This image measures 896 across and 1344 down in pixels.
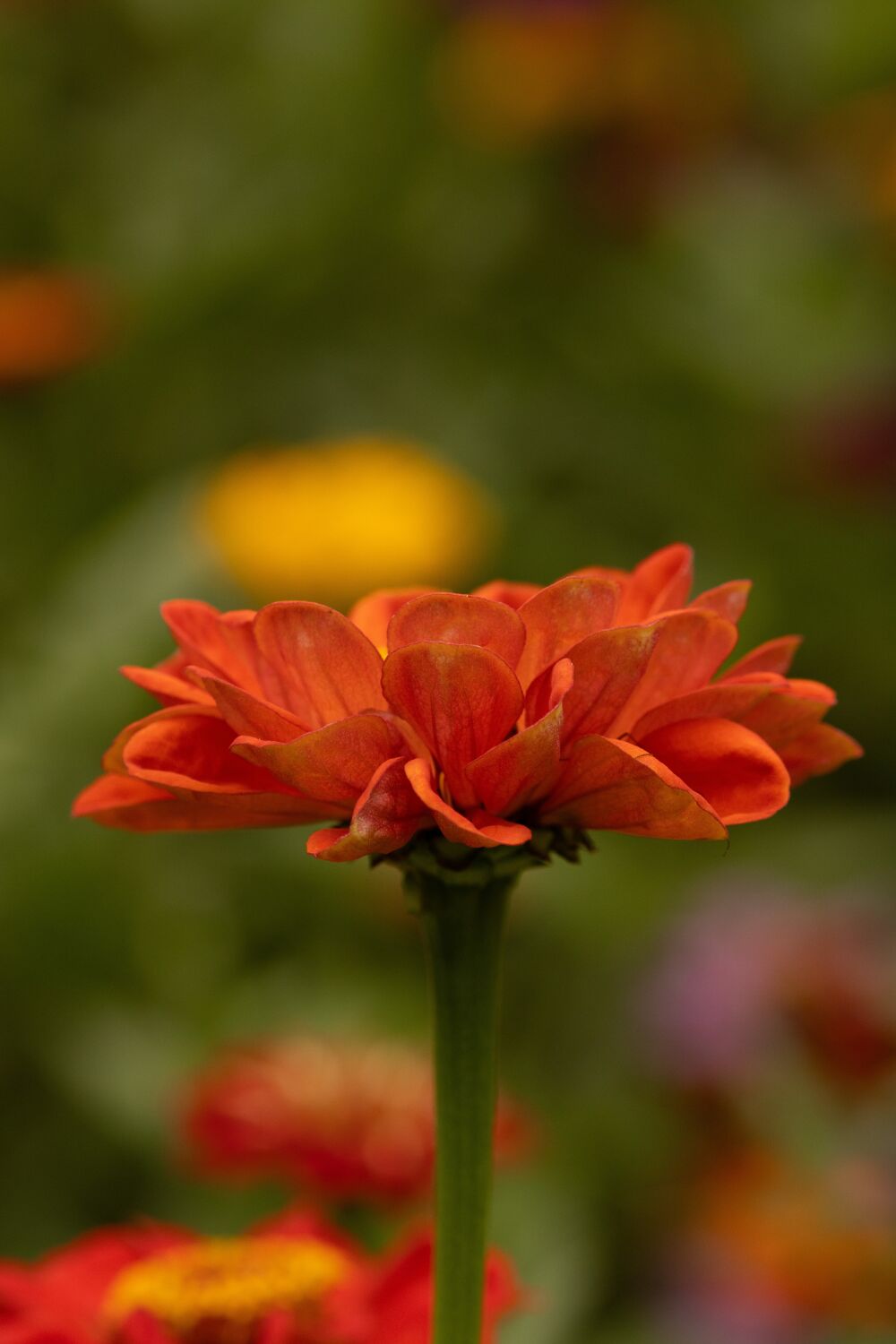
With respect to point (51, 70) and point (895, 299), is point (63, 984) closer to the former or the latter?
point (895, 299)

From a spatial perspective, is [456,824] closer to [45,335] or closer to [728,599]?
[728,599]

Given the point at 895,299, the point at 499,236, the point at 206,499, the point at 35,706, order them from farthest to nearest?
Result: the point at 499,236, the point at 895,299, the point at 206,499, the point at 35,706

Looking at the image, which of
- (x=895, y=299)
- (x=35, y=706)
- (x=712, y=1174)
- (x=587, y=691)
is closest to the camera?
(x=587, y=691)

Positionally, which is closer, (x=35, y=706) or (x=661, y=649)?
(x=661, y=649)

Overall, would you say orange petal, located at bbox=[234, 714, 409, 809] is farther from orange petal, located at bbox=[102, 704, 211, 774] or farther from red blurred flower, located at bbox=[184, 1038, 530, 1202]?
red blurred flower, located at bbox=[184, 1038, 530, 1202]

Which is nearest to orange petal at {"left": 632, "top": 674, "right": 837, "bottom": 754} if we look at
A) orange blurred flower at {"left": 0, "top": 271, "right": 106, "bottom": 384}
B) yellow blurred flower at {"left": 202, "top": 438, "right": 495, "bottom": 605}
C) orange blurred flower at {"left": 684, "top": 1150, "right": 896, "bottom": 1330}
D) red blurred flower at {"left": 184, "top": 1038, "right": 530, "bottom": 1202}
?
red blurred flower at {"left": 184, "top": 1038, "right": 530, "bottom": 1202}

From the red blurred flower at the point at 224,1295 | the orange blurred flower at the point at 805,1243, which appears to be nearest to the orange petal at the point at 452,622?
the red blurred flower at the point at 224,1295

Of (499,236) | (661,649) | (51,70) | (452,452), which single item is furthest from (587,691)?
(51,70)
